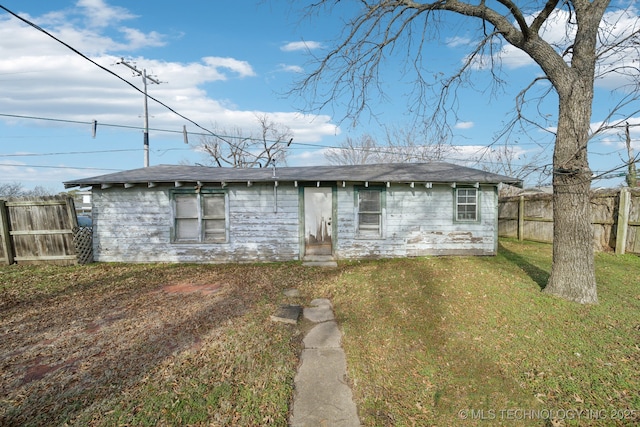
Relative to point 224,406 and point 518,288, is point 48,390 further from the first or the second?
point 518,288

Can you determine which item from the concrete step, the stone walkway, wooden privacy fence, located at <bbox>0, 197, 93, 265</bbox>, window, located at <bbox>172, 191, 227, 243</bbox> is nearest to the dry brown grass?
the stone walkway

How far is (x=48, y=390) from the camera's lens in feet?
10.4

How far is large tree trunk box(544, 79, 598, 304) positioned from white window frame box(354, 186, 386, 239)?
15.5ft

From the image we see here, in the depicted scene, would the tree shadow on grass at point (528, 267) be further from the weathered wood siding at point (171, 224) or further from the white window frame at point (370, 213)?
the weathered wood siding at point (171, 224)

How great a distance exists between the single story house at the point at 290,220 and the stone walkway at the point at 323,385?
16.8 feet

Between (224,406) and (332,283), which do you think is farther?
(332,283)

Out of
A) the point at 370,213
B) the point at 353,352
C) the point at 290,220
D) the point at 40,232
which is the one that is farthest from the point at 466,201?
the point at 40,232

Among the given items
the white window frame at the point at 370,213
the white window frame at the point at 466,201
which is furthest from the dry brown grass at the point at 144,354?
the white window frame at the point at 466,201

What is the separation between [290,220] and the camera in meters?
9.54

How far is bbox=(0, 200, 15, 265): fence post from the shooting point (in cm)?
863

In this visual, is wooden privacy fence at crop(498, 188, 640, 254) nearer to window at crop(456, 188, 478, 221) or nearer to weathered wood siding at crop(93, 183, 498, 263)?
weathered wood siding at crop(93, 183, 498, 263)

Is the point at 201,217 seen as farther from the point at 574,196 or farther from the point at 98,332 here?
the point at 574,196

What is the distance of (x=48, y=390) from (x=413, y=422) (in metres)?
3.65

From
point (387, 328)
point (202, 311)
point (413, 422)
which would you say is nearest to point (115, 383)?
point (202, 311)
